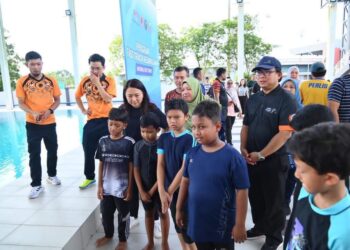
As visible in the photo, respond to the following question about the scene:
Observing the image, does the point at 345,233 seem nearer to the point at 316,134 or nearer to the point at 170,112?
the point at 316,134

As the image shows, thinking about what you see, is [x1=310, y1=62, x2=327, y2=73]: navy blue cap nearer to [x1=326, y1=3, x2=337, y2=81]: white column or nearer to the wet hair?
the wet hair

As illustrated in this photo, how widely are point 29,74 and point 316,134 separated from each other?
2.84 metres

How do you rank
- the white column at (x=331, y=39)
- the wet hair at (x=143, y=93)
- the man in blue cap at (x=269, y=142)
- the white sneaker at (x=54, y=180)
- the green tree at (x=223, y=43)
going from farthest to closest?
the green tree at (x=223, y=43) → the white column at (x=331, y=39) → the white sneaker at (x=54, y=180) → the wet hair at (x=143, y=93) → the man in blue cap at (x=269, y=142)

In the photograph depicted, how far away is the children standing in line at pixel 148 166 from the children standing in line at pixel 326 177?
4.07 feet

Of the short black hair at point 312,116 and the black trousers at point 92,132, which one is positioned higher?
the short black hair at point 312,116

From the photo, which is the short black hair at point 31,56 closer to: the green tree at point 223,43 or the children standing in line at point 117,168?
the children standing in line at point 117,168

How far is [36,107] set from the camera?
2936mm

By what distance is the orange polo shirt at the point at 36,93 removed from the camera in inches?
114

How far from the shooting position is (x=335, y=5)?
405 inches

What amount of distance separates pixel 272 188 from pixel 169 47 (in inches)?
613

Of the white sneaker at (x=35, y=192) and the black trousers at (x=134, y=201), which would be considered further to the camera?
the white sneaker at (x=35, y=192)

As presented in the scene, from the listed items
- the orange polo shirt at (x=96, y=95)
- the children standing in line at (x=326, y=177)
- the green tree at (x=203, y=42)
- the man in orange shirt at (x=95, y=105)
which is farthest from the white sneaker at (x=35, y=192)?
the green tree at (x=203, y=42)

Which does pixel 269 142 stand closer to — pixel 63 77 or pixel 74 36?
pixel 74 36

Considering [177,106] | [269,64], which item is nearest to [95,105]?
[177,106]
